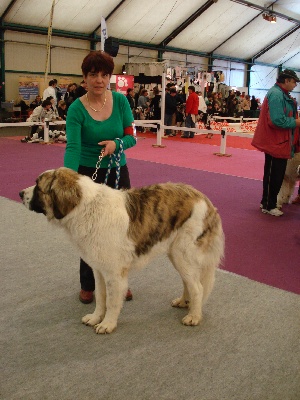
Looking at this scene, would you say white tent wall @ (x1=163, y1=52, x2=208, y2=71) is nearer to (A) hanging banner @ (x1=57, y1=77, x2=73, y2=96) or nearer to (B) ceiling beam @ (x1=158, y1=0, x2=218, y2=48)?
(B) ceiling beam @ (x1=158, y1=0, x2=218, y2=48)

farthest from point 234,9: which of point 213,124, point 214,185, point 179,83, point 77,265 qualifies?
point 77,265

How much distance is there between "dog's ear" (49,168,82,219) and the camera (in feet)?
8.12

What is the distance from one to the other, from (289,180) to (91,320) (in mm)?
4143

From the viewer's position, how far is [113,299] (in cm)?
275

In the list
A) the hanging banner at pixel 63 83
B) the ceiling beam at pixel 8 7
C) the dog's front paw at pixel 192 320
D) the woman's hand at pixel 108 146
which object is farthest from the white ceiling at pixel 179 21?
the dog's front paw at pixel 192 320

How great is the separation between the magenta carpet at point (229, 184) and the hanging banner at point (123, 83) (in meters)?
4.93

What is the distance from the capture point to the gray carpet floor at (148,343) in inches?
89.0

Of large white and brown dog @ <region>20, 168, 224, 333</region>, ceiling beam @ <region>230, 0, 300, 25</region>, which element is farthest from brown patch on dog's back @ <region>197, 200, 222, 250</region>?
ceiling beam @ <region>230, 0, 300, 25</region>

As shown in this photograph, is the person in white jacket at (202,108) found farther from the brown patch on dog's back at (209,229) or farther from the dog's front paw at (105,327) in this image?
the dog's front paw at (105,327)

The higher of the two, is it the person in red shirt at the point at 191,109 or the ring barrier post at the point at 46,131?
the person in red shirt at the point at 191,109

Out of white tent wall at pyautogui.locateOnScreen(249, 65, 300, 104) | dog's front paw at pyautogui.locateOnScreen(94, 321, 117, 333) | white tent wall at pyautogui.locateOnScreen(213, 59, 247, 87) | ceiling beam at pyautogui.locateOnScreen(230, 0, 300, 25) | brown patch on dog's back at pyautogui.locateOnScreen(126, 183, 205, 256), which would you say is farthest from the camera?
white tent wall at pyautogui.locateOnScreen(249, 65, 300, 104)

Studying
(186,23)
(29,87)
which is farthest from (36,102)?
(186,23)

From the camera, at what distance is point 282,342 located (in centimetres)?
269

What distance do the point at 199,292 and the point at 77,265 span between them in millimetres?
1393
